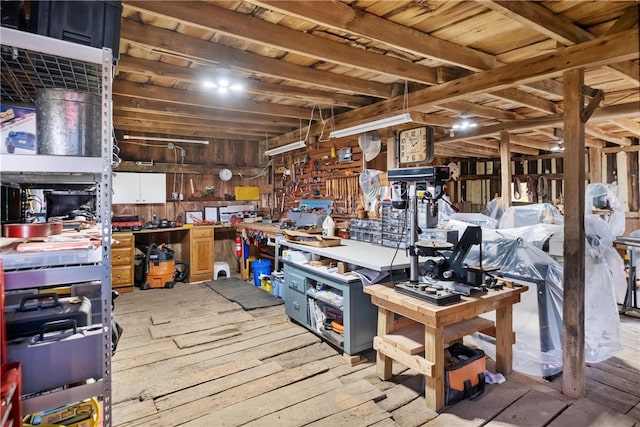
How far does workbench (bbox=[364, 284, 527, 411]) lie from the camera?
2.20m

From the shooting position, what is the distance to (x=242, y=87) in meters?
3.29

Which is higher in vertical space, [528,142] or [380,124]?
[528,142]

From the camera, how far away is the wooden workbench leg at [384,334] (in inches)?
101

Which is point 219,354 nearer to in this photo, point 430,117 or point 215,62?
point 215,62

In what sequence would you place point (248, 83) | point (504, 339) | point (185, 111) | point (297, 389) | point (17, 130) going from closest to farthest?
point (17, 130), point (297, 389), point (504, 339), point (248, 83), point (185, 111)

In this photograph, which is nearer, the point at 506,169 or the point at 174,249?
the point at 506,169

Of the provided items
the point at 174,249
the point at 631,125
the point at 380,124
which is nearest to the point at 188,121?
the point at 174,249

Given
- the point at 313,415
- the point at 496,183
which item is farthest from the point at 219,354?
the point at 496,183

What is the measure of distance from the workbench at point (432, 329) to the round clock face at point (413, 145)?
6.77ft

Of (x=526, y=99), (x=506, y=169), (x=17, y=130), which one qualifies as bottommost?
(x=17, y=130)

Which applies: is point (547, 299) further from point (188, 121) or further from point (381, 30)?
point (188, 121)

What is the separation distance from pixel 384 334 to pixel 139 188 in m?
4.80

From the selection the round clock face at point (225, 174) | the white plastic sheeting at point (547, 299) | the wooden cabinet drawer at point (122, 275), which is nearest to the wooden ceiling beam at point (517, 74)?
the white plastic sheeting at point (547, 299)

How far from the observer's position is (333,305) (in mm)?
3158
